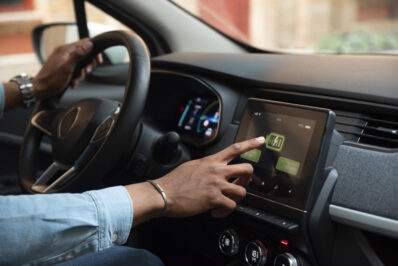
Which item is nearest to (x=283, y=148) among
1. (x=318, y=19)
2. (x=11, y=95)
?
(x=11, y=95)

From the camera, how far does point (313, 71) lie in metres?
1.25

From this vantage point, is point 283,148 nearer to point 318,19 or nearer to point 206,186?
point 206,186

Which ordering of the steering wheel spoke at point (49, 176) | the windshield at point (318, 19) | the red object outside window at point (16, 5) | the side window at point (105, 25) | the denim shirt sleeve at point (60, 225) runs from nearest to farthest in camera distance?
the denim shirt sleeve at point (60, 225)
the steering wheel spoke at point (49, 176)
the side window at point (105, 25)
the red object outside window at point (16, 5)
the windshield at point (318, 19)

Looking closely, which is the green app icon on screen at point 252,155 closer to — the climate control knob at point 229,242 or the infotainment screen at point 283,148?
the infotainment screen at point 283,148

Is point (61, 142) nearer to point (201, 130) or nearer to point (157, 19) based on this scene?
point (201, 130)

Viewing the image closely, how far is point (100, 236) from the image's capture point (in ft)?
2.96

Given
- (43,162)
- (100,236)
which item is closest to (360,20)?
(43,162)

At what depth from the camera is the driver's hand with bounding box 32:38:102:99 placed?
1.52 meters

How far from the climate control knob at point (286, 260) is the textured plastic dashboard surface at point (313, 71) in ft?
1.21

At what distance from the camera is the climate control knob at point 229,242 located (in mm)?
1138

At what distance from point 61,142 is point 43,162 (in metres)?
0.82

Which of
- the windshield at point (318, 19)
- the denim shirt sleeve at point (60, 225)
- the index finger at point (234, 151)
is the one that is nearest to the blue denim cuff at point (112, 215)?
the denim shirt sleeve at point (60, 225)

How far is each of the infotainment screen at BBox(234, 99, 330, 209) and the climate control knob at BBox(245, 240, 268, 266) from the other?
0.36 ft

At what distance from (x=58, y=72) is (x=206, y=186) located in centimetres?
78
